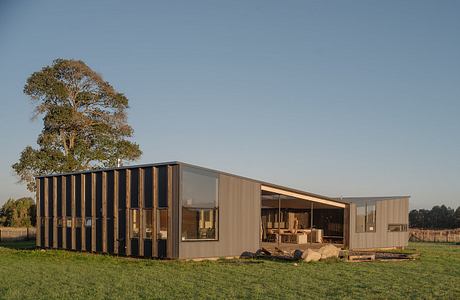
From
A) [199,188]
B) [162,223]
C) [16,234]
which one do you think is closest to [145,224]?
[162,223]

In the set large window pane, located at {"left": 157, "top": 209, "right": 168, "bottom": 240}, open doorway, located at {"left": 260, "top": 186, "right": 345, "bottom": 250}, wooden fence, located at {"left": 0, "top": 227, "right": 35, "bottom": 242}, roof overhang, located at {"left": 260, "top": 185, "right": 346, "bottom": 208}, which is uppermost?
roof overhang, located at {"left": 260, "top": 185, "right": 346, "bottom": 208}

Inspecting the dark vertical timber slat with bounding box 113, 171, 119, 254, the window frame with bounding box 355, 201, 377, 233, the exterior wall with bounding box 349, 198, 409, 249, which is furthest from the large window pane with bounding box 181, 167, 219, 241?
the window frame with bounding box 355, 201, 377, 233

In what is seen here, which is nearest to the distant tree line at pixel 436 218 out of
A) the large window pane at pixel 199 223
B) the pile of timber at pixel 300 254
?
the pile of timber at pixel 300 254

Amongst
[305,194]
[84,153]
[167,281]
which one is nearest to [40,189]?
[84,153]

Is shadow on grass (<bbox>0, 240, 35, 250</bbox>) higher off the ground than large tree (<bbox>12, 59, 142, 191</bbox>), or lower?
lower

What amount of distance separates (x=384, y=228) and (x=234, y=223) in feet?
36.8

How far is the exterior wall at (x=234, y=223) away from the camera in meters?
21.1

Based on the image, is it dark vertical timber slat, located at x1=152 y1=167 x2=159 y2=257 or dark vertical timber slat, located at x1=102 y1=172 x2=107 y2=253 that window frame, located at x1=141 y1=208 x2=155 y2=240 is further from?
dark vertical timber slat, located at x1=102 y1=172 x2=107 y2=253

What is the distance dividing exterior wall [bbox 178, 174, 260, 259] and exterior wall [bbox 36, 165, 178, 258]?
1117 millimetres

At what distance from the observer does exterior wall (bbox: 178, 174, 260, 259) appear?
21078 millimetres

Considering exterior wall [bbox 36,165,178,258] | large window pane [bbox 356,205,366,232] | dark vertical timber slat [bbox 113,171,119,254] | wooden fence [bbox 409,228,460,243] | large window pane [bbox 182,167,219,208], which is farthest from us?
wooden fence [bbox 409,228,460,243]

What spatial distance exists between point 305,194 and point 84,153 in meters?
17.3

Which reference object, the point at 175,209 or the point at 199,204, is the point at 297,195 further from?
the point at 175,209

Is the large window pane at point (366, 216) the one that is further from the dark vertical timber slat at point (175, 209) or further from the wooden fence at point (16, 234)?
the wooden fence at point (16, 234)
